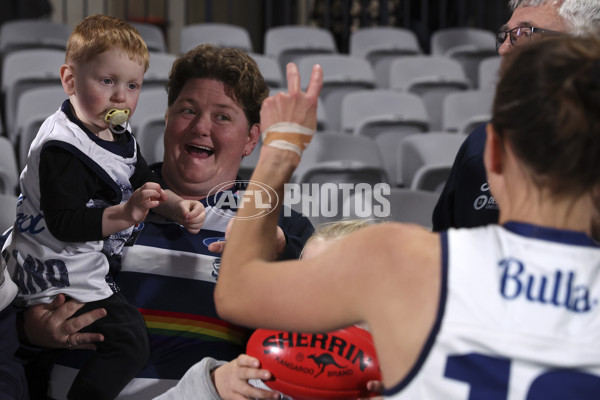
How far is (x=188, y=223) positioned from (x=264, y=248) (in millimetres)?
428

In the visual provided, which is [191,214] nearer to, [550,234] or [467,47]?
[550,234]

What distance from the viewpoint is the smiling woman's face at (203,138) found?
154 centimetres

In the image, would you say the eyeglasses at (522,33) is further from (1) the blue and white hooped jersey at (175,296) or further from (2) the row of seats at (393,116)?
(2) the row of seats at (393,116)

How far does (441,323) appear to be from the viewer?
36.7 inches

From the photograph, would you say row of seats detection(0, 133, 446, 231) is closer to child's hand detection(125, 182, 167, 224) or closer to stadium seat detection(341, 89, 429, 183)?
stadium seat detection(341, 89, 429, 183)

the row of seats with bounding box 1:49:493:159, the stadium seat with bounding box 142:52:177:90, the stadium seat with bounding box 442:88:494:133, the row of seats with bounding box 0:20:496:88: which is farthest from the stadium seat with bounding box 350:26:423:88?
the stadium seat with bounding box 142:52:177:90

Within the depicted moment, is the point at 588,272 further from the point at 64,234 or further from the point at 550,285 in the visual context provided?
the point at 64,234

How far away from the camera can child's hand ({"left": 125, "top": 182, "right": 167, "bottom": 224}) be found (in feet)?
4.18

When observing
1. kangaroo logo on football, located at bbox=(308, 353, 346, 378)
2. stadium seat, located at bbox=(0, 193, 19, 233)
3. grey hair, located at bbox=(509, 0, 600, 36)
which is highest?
grey hair, located at bbox=(509, 0, 600, 36)

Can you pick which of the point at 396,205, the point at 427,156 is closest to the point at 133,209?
the point at 396,205

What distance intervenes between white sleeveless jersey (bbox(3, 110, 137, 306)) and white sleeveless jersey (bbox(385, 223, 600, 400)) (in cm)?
68

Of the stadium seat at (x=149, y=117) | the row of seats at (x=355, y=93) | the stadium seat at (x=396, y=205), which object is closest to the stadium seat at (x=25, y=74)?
the row of seats at (x=355, y=93)

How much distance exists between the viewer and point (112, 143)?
1357 mm

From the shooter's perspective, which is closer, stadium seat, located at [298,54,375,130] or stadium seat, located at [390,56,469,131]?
stadium seat, located at [298,54,375,130]
